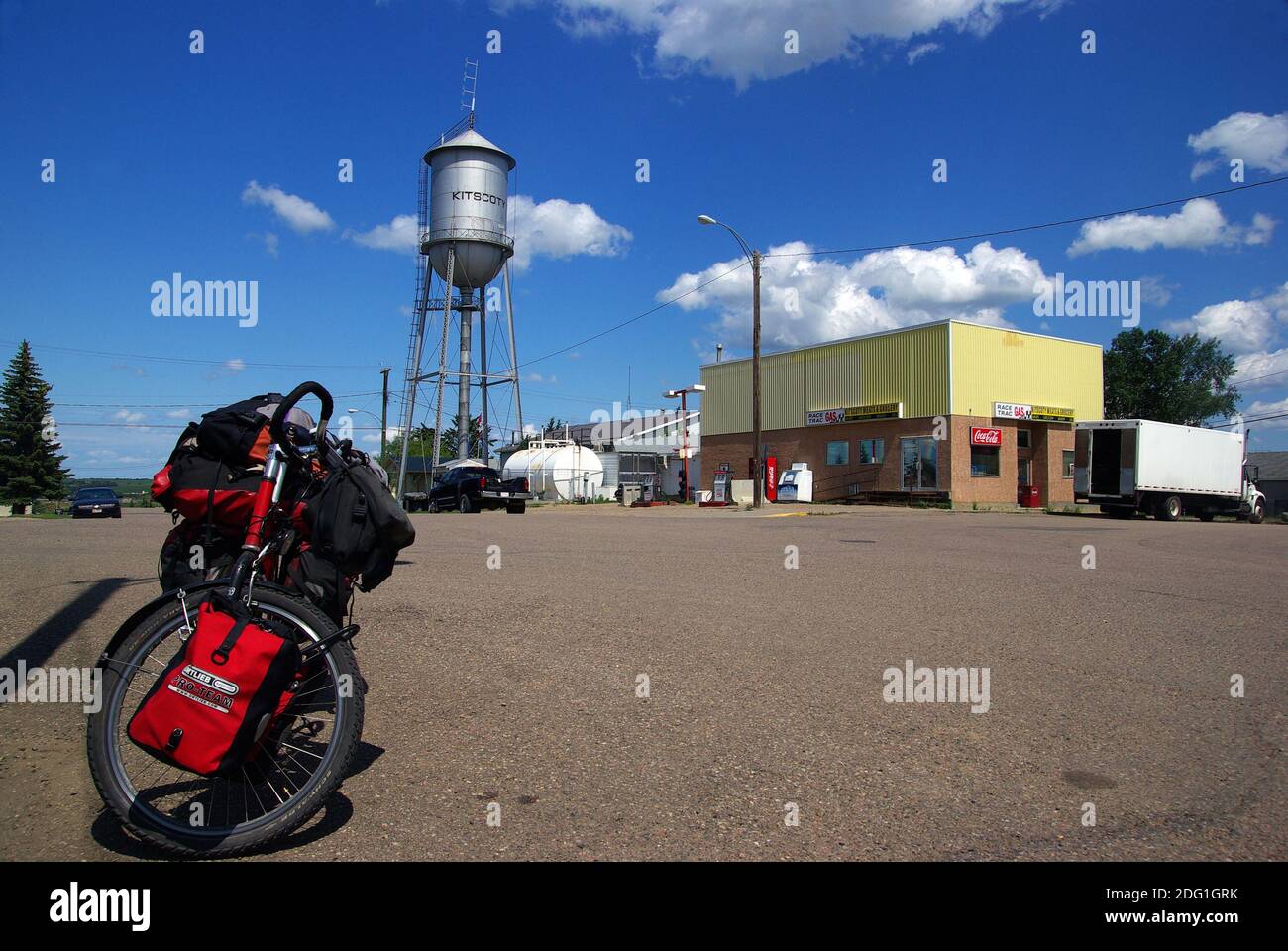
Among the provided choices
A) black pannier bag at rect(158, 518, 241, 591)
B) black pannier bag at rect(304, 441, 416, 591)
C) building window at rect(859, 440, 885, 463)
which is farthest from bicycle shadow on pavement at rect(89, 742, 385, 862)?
building window at rect(859, 440, 885, 463)

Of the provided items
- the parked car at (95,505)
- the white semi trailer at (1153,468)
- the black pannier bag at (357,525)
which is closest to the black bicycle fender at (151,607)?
the black pannier bag at (357,525)

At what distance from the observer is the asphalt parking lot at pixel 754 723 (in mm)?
3299

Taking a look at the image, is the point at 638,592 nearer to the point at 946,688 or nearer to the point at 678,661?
the point at 678,661

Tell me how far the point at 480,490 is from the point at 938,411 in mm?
19254

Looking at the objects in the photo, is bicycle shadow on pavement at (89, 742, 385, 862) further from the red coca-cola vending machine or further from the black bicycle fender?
the red coca-cola vending machine

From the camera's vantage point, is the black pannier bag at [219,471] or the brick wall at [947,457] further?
the brick wall at [947,457]

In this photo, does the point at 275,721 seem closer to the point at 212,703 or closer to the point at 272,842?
the point at 212,703

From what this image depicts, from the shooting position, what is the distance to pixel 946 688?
547cm

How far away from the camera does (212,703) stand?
2979 mm

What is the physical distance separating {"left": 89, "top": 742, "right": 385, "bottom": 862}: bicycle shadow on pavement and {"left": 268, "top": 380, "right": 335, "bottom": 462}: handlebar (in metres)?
1.23

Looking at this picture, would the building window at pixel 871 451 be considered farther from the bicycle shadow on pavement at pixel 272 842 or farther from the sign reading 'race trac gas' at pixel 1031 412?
the bicycle shadow on pavement at pixel 272 842

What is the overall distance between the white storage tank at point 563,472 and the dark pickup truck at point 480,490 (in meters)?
16.5

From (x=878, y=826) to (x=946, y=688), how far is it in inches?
90.3

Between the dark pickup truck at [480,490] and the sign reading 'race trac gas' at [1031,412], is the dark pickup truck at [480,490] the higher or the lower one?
the lower one
